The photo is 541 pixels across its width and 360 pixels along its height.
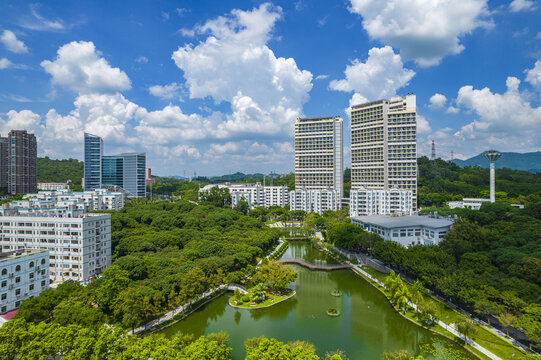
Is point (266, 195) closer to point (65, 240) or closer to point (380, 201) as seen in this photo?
point (380, 201)

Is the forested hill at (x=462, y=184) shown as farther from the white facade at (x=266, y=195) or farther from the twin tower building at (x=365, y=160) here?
the white facade at (x=266, y=195)

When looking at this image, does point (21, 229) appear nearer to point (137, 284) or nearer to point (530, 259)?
point (137, 284)

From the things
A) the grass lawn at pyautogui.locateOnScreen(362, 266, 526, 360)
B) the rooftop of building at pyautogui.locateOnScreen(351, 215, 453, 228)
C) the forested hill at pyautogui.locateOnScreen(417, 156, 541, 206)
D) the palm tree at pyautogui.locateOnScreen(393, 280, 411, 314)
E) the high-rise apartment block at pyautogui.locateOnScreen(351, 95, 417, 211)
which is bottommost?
the grass lawn at pyautogui.locateOnScreen(362, 266, 526, 360)

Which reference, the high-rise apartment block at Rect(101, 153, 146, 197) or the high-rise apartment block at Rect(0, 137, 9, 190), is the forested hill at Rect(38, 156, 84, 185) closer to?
the high-rise apartment block at Rect(0, 137, 9, 190)

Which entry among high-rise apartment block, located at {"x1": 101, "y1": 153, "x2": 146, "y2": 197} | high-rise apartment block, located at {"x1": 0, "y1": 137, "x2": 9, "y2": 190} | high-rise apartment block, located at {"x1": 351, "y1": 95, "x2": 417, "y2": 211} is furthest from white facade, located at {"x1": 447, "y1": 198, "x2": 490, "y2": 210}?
high-rise apartment block, located at {"x1": 0, "y1": 137, "x2": 9, "y2": 190}

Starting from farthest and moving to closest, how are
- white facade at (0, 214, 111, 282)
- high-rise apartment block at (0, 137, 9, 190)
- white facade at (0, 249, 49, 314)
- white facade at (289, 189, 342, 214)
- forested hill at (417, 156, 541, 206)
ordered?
high-rise apartment block at (0, 137, 9, 190) < white facade at (289, 189, 342, 214) < forested hill at (417, 156, 541, 206) < white facade at (0, 214, 111, 282) < white facade at (0, 249, 49, 314)

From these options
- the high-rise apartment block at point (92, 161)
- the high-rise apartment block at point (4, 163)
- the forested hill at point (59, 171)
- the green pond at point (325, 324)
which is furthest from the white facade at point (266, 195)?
the forested hill at point (59, 171)
